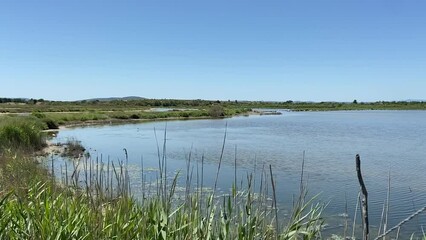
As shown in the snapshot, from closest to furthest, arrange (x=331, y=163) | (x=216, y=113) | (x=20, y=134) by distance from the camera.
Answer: (x=331, y=163) → (x=20, y=134) → (x=216, y=113)

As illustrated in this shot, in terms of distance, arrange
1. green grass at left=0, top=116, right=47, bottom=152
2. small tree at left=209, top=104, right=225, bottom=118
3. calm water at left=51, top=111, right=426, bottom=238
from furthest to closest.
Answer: small tree at left=209, top=104, right=225, bottom=118 → green grass at left=0, top=116, right=47, bottom=152 → calm water at left=51, top=111, right=426, bottom=238

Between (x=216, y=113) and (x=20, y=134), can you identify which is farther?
(x=216, y=113)

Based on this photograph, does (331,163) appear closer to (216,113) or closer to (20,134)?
(20,134)

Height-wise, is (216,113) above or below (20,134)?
below

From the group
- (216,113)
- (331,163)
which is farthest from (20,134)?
(216,113)

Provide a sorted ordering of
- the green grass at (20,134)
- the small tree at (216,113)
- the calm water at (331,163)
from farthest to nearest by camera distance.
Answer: the small tree at (216,113) → the green grass at (20,134) → the calm water at (331,163)

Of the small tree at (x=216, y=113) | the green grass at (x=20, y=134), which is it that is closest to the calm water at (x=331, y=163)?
the green grass at (x=20, y=134)

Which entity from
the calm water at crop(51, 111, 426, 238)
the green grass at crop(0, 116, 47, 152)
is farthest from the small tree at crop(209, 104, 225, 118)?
the green grass at crop(0, 116, 47, 152)

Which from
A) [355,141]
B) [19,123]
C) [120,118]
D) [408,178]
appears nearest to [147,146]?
[19,123]

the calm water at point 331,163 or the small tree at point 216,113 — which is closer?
the calm water at point 331,163

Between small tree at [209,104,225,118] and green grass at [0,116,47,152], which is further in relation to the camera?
small tree at [209,104,225,118]

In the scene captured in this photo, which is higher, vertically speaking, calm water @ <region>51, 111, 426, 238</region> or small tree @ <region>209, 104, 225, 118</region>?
small tree @ <region>209, 104, 225, 118</region>

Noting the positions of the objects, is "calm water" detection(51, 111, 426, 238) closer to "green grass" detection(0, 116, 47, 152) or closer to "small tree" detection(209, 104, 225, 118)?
"green grass" detection(0, 116, 47, 152)

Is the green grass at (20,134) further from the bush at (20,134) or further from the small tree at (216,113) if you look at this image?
the small tree at (216,113)
